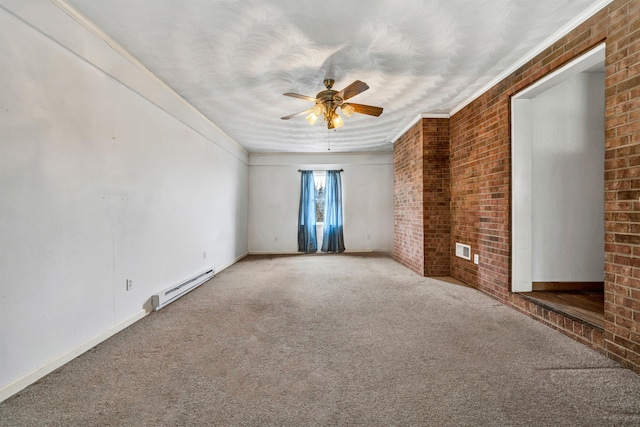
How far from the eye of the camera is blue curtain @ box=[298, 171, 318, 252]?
693 centimetres

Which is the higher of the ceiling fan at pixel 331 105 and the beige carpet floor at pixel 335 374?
the ceiling fan at pixel 331 105

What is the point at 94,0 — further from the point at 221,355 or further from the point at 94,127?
the point at 221,355

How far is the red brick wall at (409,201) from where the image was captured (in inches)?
179

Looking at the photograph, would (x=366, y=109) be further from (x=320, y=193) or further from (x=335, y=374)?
(x=320, y=193)

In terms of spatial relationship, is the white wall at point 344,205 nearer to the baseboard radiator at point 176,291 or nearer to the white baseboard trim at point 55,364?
the baseboard radiator at point 176,291

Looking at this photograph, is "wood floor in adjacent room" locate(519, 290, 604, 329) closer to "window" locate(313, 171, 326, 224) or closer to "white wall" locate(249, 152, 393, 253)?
"white wall" locate(249, 152, 393, 253)

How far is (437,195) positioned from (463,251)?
3.09ft

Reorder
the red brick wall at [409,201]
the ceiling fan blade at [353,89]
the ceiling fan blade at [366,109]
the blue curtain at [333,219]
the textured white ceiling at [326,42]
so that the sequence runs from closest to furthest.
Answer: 1. the textured white ceiling at [326,42]
2. the ceiling fan blade at [353,89]
3. the ceiling fan blade at [366,109]
4. the red brick wall at [409,201]
5. the blue curtain at [333,219]

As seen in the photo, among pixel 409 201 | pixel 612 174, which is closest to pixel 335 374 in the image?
pixel 612 174

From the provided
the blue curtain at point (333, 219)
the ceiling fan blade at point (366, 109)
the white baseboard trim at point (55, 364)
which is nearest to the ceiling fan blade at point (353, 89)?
the ceiling fan blade at point (366, 109)

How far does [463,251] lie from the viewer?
13.0 feet

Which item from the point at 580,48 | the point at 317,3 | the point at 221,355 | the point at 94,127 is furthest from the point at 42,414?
the point at 580,48

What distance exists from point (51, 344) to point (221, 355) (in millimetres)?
1061

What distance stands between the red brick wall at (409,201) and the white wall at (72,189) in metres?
3.55
